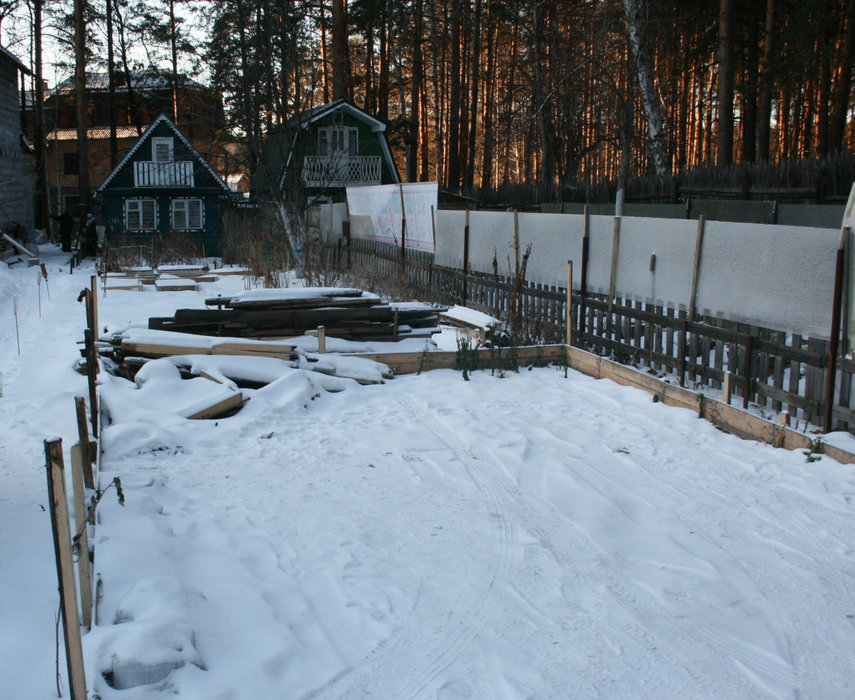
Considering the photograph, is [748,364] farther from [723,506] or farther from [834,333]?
[723,506]

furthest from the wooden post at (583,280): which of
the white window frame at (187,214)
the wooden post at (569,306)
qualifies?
the white window frame at (187,214)

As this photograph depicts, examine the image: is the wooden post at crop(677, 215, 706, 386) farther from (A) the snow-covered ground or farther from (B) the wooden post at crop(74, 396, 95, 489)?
(B) the wooden post at crop(74, 396, 95, 489)

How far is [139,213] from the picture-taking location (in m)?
34.1

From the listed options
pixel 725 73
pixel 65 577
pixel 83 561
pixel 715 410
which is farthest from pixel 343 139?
pixel 65 577

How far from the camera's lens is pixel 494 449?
6.57 metres

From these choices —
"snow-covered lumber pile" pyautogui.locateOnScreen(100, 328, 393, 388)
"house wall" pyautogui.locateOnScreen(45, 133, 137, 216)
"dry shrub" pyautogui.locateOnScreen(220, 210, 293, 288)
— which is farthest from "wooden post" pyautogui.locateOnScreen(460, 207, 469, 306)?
"house wall" pyautogui.locateOnScreen(45, 133, 137, 216)

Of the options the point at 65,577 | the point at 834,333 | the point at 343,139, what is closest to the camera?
the point at 65,577

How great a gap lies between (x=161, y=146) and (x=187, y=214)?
2.89m

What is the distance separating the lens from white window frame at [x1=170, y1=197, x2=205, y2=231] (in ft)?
112

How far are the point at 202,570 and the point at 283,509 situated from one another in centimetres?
103

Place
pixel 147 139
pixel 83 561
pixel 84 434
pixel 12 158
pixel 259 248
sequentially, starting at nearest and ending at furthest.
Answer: pixel 83 561, pixel 84 434, pixel 259 248, pixel 12 158, pixel 147 139

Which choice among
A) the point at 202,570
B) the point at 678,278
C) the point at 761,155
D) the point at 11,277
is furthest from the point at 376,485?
the point at 761,155

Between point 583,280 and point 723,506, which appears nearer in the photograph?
point 723,506

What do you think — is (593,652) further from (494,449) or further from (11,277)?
(11,277)
